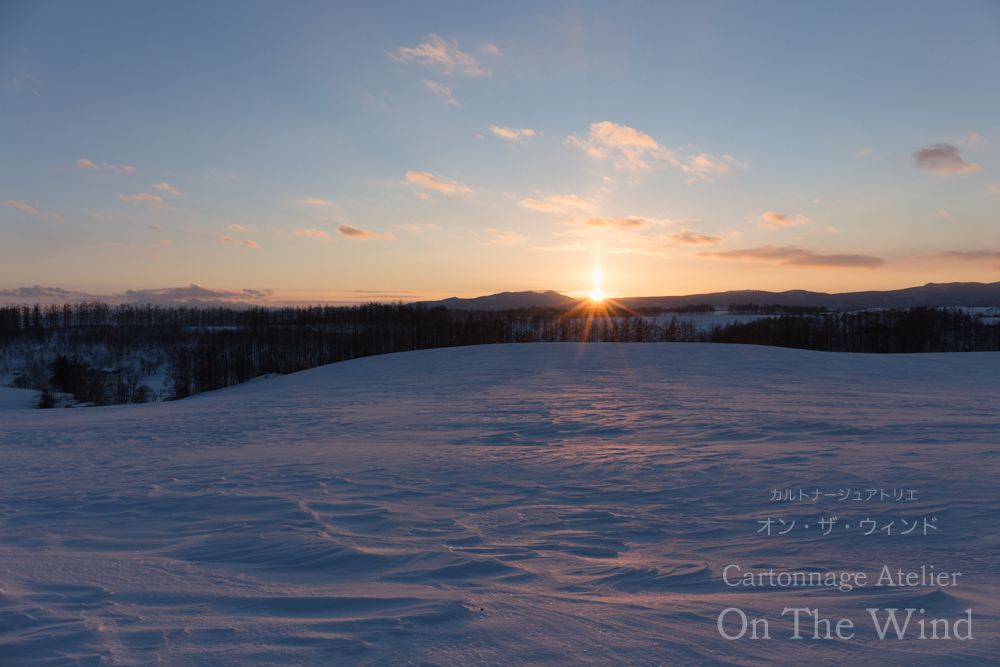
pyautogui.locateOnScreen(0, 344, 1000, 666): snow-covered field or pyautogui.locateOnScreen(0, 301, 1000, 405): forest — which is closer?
pyautogui.locateOnScreen(0, 344, 1000, 666): snow-covered field

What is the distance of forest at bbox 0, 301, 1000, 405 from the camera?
2344 inches

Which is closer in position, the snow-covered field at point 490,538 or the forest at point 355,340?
the snow-covered field at point 490,538

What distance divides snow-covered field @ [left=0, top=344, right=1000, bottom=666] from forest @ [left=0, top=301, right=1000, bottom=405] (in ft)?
150

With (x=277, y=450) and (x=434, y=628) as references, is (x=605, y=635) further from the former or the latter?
(x=277, y=450)

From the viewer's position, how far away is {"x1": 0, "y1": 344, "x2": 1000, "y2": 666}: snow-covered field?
2.66 m

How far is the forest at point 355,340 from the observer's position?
59.5 m

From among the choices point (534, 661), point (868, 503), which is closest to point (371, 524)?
point (534, 661)

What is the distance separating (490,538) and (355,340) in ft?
216

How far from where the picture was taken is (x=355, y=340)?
6694 centimetres

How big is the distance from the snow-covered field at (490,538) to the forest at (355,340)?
45.8 metres

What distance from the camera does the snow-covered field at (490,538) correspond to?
266 cm

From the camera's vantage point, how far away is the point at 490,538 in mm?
4297

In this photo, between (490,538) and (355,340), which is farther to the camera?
(355,340)

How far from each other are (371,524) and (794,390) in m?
14.6
